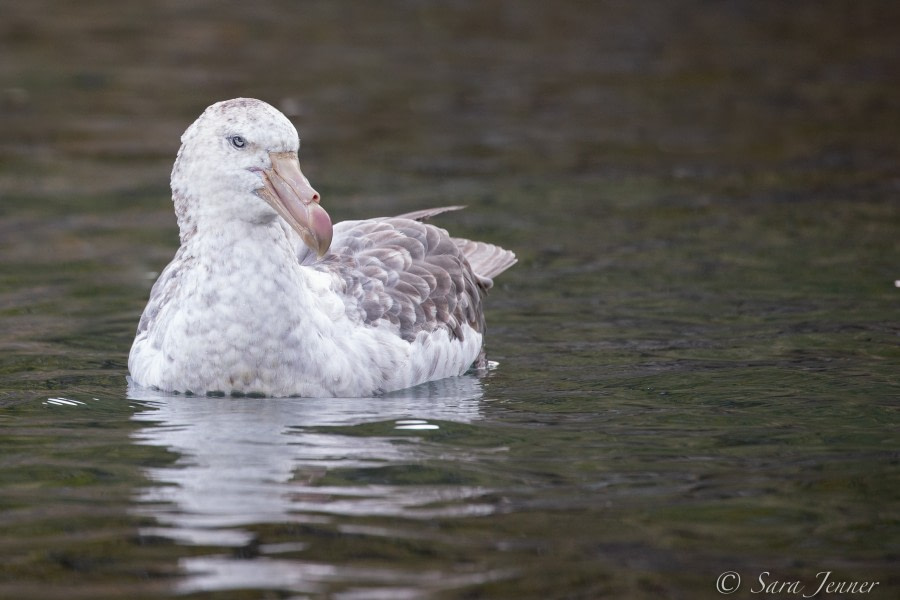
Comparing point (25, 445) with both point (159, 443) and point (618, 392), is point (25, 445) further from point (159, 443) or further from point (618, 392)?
point (618, 392)

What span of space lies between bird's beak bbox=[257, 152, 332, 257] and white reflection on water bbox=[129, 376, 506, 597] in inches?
32.5

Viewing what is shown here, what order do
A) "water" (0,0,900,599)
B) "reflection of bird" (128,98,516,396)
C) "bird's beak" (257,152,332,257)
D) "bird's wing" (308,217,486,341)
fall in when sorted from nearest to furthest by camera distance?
"water" (0,0,900,599) < "bird's beak" (257,152,332,257) < "reflection of bird" (128,98,516,396) < "bird's wing" (308,217,486,341)

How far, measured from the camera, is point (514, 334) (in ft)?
30.8

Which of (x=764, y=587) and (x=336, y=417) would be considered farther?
(x=336, y=417)

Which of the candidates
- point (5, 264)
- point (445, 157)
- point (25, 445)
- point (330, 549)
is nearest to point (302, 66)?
point (445, 157)

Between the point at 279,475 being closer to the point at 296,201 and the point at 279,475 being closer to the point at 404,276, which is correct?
the point at 296,201

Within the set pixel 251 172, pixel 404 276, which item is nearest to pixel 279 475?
pixel 251 172

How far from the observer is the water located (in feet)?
18.4

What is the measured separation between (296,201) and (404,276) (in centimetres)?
129

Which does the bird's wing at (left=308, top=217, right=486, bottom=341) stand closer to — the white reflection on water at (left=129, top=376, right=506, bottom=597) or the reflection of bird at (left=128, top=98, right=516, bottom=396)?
the reflection of bird at (left=128, top=98, right=516, bottom=396)

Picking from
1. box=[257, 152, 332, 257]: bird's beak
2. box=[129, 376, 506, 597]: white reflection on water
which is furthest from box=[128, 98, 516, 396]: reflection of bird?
box=[129, 376, 506, 597]: white reflection on water

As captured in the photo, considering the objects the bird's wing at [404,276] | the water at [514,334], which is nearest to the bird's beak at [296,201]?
the bird's wing at [404,276]

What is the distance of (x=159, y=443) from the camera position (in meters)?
6.87

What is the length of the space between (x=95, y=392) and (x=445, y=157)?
7165mm
